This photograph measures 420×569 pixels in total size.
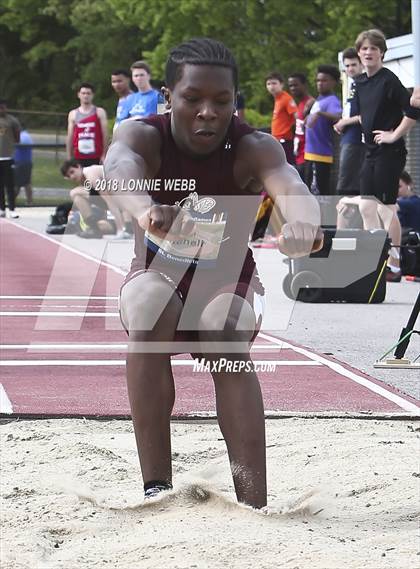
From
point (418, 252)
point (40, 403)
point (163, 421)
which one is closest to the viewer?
point (163, 421)

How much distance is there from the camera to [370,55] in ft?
40.1

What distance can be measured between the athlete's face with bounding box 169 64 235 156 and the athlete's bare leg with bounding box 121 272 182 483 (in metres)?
0.55

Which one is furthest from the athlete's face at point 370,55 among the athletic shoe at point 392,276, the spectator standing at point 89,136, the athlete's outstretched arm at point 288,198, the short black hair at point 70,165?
the short black hair at point 70,165

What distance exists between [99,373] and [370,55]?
215 inches

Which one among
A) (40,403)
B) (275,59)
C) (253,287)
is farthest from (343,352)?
(275,59)

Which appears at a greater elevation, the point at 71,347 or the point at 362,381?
the point at 362,381

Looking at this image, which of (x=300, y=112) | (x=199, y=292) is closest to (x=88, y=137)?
(x=300, y=112)

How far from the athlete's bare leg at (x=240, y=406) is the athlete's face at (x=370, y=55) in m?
7.97

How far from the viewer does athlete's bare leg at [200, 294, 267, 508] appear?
15.2 feet

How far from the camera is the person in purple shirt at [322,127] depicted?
1501cm

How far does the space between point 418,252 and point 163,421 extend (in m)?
7.77

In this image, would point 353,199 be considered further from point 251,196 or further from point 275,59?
point 275,59

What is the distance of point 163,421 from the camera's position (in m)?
4.78

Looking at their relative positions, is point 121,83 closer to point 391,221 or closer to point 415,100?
point 391,221
